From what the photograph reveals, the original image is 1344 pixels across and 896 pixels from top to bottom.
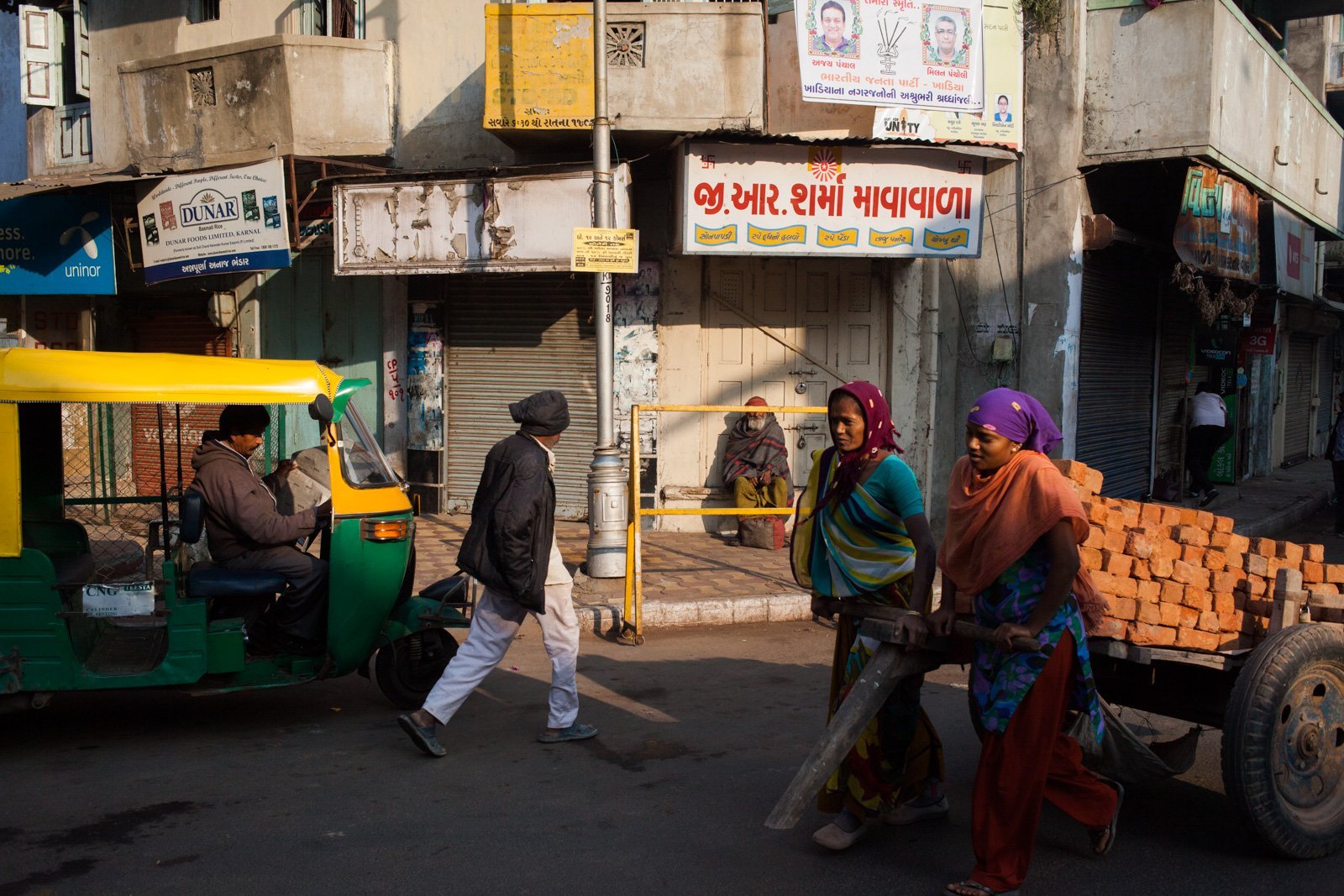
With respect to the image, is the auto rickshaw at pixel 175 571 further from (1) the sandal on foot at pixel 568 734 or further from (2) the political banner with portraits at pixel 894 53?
(2) the political banner with portraits at pixel 894 53

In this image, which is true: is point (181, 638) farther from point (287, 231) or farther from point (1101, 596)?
point (287, 231)

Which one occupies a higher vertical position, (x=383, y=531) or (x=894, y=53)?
(x=894, y=53)

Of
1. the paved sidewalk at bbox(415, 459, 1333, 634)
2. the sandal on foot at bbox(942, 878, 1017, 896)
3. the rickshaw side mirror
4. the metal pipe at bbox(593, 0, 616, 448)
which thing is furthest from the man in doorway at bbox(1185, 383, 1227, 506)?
the rickshaw side mirror

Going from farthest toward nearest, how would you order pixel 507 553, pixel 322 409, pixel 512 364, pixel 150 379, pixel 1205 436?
pixel 1205 436, pixel 512 364, pixel 322 409, pixel 150 379, pixel 507 553

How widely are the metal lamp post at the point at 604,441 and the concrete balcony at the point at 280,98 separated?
4030mm

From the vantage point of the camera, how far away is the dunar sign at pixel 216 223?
10828 millimetres

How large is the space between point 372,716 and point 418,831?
1.61 metres

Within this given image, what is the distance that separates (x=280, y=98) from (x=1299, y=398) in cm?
2030

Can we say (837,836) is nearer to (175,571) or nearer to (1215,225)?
(175,571)

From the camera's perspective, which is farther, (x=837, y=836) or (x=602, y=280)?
(x=602, y=280)

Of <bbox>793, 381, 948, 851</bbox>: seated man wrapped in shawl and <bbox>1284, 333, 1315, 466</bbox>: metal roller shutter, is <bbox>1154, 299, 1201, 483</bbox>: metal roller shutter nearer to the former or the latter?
<bbox>1284, 333, 1315, 466</bbox>: metal roller shutter

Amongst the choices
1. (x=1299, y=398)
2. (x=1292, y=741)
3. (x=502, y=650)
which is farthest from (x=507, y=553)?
(x=1299, y=398)

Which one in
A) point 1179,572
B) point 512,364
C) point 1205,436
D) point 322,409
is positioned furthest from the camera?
point 1205,436

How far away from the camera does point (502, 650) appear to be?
4.95 meters
